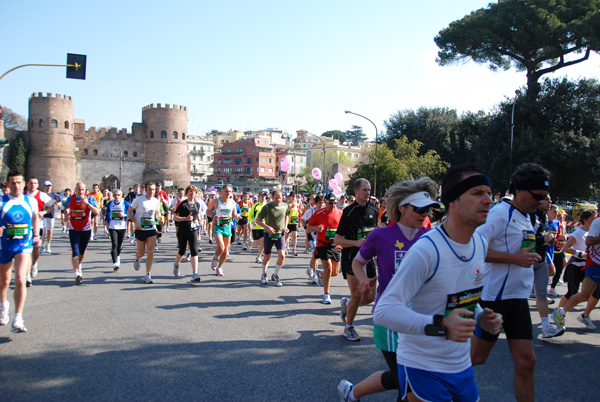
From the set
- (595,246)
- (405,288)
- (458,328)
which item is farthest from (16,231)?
(595,246)

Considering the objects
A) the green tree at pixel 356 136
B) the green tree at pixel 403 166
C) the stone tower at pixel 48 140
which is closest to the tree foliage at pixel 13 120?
the stone tower at pixel 48 140

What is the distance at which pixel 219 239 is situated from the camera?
962 cm

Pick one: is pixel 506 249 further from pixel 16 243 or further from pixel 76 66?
pixel 76 66

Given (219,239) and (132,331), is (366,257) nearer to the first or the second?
(132,331)

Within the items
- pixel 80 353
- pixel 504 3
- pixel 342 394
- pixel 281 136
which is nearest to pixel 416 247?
pixel 342 394

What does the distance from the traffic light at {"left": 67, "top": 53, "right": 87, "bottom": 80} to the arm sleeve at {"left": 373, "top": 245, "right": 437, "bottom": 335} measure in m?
17.1

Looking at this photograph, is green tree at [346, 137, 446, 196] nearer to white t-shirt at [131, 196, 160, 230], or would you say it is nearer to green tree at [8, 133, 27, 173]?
white t-shirt at [131, 196, 160, 230]

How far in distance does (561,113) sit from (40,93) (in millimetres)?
68844

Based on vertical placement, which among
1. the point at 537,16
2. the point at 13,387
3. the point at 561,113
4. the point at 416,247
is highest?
the point at 537,16

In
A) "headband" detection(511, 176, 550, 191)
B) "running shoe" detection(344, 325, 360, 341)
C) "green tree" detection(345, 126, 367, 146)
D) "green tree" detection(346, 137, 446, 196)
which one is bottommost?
"running shoe" detection(344, 325, 360, 341)

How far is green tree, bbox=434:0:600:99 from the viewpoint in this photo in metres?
32.1

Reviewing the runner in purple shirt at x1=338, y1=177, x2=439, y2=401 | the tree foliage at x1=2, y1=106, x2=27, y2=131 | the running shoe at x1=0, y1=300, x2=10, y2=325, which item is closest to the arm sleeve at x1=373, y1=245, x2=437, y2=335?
the runner in purple shirt at x1=338, y1=177, x2=439, y2=401

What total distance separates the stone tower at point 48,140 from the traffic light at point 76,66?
5991 cm

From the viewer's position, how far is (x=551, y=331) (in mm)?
5801
